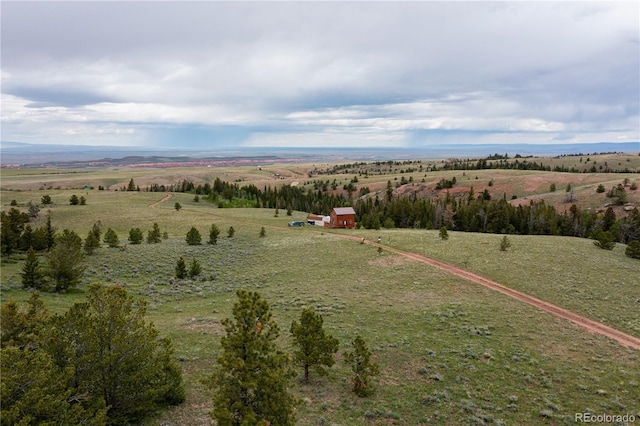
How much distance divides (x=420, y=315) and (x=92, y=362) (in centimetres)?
2137

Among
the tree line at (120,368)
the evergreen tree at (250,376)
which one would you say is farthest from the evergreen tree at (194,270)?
the evergreen tree at (250,376)

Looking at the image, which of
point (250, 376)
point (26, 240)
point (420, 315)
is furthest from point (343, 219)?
point (250, 376)

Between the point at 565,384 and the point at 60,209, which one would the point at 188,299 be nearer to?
the point at 565,384

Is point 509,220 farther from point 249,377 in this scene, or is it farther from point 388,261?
point 249,377

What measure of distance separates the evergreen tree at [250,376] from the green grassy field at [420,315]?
1338mm

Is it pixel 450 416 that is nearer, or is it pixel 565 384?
pixel 450 416

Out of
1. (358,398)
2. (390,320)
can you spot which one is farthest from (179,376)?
(390,320)

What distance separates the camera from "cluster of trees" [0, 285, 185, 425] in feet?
39.8

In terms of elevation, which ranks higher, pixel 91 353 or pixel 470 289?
pixel 91 353

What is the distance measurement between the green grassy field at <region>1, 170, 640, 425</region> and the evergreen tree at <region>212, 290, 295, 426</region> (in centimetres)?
134

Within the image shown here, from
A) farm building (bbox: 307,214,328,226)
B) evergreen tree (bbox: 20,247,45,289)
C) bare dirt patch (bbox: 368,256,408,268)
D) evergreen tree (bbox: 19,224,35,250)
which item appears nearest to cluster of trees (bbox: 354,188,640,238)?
farm building (bbox: 307,214,328,226)

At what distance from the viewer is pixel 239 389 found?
1249 centimetres

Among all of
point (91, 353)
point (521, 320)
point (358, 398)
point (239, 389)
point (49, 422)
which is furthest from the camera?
point (521, 320)

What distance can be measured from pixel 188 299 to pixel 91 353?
20.9 metres
